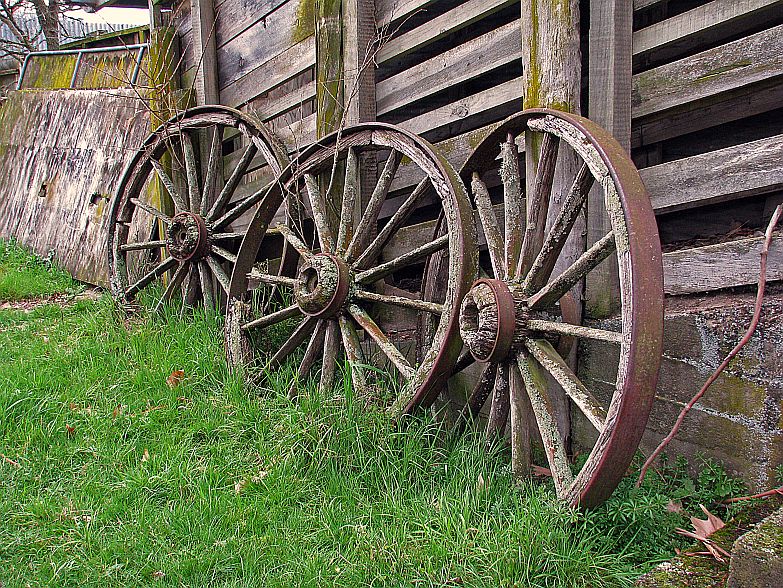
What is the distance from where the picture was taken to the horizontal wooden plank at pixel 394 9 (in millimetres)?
4340

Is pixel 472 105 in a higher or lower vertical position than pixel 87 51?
lower

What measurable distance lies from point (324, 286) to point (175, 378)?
44.8 inches

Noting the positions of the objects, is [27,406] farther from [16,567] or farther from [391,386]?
[391,386]

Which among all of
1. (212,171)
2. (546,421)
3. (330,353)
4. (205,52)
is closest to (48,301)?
(212,171)

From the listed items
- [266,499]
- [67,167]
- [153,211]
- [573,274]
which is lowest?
[266,499]

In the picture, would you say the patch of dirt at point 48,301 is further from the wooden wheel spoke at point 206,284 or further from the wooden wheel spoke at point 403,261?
the wooden wheel spoke at point 403,261

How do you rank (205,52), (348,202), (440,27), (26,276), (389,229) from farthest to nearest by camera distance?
(26,276)
(205,52)
(440,27)
(348,202)
(389,229)

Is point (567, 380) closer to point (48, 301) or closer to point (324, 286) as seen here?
point (324, 286)

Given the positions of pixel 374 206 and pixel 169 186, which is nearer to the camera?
pixel 374 206

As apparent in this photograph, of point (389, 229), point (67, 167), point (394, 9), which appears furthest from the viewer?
point (67, 167)

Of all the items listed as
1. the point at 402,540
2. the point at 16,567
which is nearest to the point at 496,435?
the point at 402,540

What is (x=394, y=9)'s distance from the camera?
14.9 ft

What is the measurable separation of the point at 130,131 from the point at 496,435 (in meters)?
6.02

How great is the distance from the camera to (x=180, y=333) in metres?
4.86
